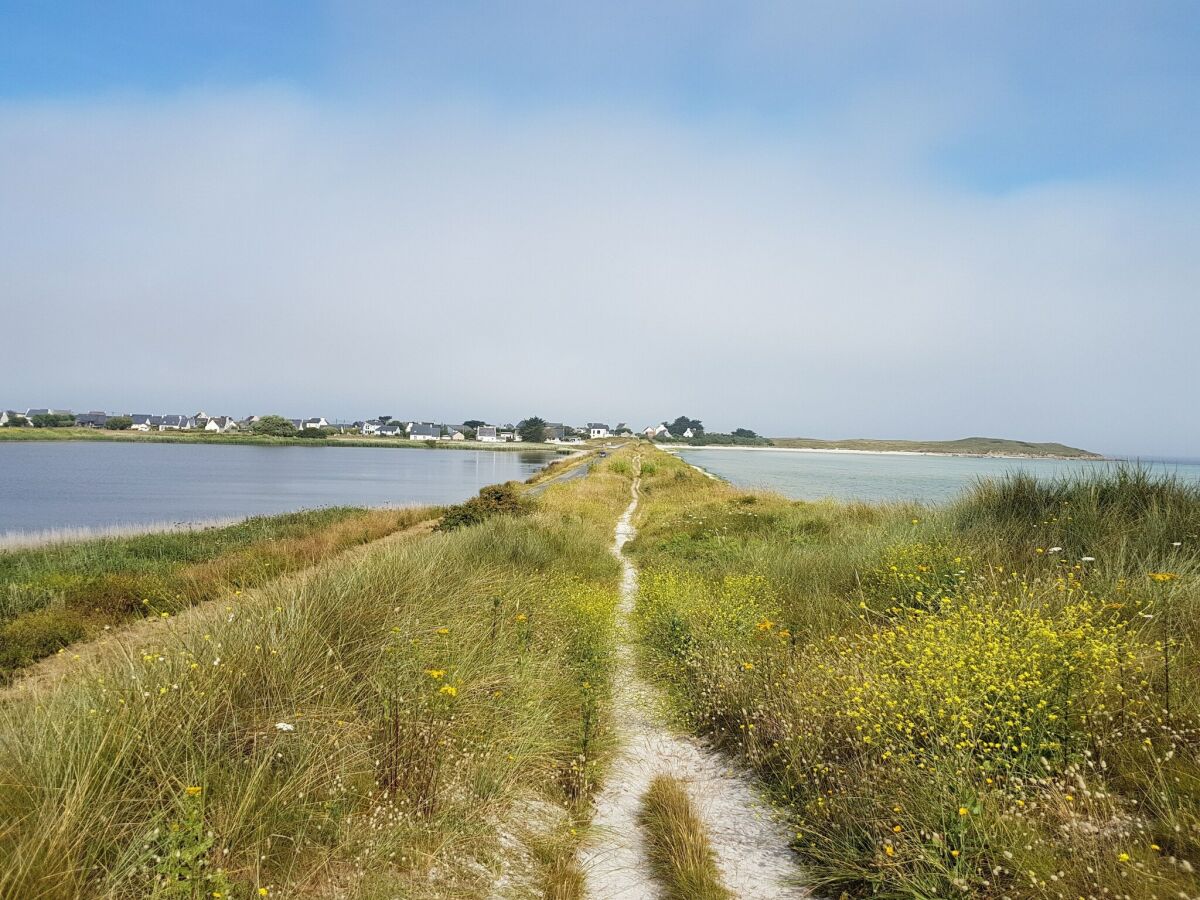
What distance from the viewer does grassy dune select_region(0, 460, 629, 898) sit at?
2.77 m

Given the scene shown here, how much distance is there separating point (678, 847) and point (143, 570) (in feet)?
A: 56.4

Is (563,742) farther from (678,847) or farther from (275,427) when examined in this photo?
(275,427)

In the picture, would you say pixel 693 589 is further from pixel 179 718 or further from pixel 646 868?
pixel 179 718

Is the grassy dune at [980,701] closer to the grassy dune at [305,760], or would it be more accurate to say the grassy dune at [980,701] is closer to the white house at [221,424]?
the grassy dune at [305,760]

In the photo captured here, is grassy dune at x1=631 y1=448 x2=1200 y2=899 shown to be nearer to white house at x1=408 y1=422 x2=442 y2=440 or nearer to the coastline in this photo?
the coastline

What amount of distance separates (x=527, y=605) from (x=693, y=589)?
2821mm

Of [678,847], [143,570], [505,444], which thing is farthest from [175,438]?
[678,847]

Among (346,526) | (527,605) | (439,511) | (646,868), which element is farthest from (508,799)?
(439,511)

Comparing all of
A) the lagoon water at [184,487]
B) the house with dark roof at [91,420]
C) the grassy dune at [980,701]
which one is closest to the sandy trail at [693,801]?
the grassy dune at [980,701]

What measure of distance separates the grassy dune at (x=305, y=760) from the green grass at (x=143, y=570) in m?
Answer: 1.58

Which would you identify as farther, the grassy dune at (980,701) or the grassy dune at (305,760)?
the grassy dune at (980,701)

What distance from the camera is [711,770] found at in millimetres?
5367

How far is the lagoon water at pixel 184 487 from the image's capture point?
30.4 metres

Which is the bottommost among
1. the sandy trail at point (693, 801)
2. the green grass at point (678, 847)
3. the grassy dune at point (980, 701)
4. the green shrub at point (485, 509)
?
the sandy trail at point (693, 801)
